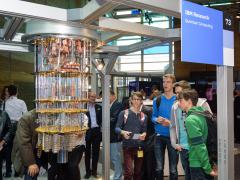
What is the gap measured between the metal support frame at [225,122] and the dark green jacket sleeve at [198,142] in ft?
0.98

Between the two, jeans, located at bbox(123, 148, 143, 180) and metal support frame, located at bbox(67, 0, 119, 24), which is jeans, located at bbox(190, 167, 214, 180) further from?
metal support frame, located at bbox(67, 0, 119, 24)

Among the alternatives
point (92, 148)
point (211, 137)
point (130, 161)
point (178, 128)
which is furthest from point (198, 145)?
point (92, 148)

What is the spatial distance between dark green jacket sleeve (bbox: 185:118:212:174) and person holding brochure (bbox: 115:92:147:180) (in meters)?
1.52

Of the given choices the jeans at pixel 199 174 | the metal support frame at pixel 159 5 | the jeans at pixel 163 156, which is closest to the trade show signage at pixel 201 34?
the metal support frame at pixel 159 5

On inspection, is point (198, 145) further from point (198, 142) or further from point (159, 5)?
point (159, 5)

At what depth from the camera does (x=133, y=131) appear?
14.8ft

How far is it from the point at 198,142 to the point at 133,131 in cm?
161

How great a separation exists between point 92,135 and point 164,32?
3095mm

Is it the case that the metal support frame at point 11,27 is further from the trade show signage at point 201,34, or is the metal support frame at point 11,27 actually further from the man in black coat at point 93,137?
the man in black coat at point 93,137

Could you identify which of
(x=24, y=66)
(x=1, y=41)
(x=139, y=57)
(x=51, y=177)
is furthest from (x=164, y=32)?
(x=139, y=57)

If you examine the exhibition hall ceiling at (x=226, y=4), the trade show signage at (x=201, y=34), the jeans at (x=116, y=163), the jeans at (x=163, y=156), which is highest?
the exhibition hall ceiling at (x=226, y=4)

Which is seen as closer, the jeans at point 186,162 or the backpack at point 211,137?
the backpack at point 211,137

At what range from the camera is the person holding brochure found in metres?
4.48

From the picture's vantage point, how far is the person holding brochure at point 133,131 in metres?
4.48
